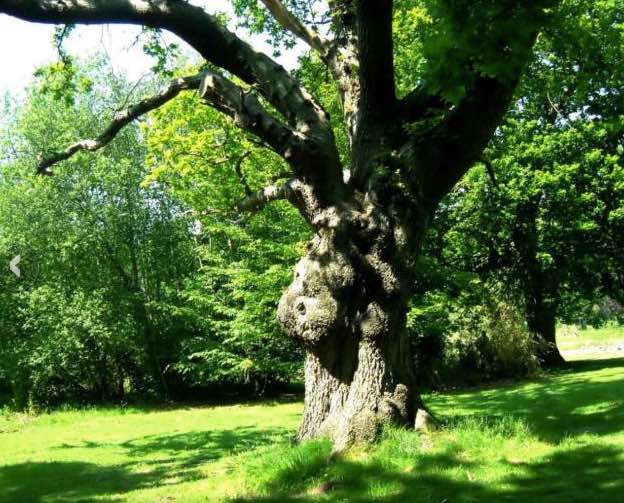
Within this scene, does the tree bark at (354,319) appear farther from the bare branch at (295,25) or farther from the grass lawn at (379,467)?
the bare branch at (295,25)

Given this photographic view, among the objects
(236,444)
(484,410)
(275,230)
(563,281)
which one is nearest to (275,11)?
(236,444)

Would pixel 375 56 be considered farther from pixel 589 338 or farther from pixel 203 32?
pixel 589 338

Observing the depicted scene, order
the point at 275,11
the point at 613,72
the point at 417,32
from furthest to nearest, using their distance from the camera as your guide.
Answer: the point at 613,72, the point at 417,32, the point at 275,11

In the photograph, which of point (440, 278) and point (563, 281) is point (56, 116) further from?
point (563, 281)

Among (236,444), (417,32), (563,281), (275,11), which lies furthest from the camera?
(563,281)

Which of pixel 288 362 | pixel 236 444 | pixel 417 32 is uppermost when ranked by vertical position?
pixel 417 32

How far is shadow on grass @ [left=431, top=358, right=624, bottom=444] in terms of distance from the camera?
823cm

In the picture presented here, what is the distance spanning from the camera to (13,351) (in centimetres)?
2258

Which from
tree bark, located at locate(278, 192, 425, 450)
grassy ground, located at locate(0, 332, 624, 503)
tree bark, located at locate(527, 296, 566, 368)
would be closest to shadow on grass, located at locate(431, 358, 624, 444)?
grassy ground, located at locate(0, 332, 624, 503)

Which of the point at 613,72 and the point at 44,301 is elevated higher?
the point at 613,72

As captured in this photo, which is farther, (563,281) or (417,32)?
(563,281)

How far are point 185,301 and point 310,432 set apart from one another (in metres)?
16.9

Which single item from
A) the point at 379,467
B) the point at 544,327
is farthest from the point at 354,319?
the point at 544,327

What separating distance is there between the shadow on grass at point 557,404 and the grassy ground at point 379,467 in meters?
0.05
